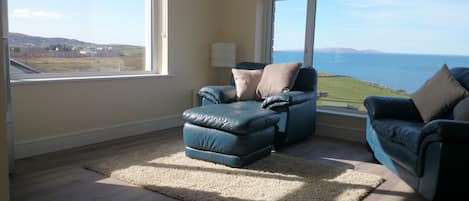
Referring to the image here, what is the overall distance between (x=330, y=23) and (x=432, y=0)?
110 centimetres

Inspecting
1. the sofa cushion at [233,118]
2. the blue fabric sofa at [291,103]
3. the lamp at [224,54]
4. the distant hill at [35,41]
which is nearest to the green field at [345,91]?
the blue fabric sofa at [291,103]

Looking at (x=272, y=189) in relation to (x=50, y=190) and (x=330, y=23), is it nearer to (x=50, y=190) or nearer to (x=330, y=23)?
(x=50, y=190)

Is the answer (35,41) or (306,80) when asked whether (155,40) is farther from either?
(306,80)

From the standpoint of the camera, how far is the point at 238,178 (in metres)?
2.84

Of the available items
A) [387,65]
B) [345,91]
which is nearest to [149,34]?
[345,91]

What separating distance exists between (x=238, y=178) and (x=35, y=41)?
2257 mm

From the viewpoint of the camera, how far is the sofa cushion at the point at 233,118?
2982 millimetres

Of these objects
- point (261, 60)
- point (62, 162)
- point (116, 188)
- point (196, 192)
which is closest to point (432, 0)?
point (261, 60)

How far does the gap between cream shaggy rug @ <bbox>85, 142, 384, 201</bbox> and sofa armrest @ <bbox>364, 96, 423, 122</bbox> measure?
59 cm

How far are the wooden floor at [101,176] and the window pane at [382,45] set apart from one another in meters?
0.82

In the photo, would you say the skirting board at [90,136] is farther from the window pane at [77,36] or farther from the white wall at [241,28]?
the white wall at [241,28]

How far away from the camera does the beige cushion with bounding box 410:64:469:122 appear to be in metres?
3.05

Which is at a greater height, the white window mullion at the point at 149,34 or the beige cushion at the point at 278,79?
the white window mullion at the point at 149,34

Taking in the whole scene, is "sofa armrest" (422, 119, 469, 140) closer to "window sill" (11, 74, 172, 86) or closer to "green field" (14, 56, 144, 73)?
"window sill" (11, 74, 172, 86)
